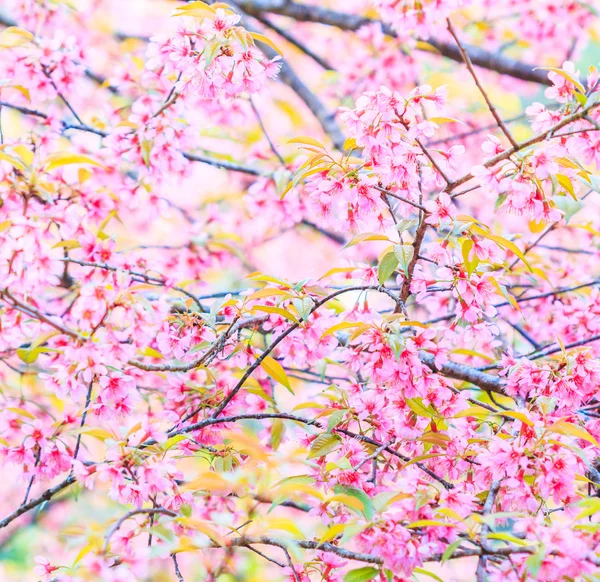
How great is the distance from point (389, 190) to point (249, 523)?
835mm

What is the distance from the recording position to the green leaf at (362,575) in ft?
4.31

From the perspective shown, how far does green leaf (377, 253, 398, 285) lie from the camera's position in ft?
5.04

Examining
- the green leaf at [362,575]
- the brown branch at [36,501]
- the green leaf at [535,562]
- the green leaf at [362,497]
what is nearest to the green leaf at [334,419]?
the green leaf at [362,497]

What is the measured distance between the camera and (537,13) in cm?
398

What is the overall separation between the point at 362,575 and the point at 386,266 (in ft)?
2.19

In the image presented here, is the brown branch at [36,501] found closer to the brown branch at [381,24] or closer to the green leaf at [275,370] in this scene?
the green leaf at [275,370]

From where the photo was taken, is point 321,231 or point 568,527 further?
point 321,231

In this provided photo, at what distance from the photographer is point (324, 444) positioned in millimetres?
1557

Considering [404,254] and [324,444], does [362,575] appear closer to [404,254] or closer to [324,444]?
[324,444]

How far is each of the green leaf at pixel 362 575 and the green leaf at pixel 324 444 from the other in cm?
28

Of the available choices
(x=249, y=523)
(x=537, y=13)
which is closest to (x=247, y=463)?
(x=249, y=523)

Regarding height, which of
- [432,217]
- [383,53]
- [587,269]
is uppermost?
[383,53]

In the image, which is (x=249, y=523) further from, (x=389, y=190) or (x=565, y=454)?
(x=389, y=190)

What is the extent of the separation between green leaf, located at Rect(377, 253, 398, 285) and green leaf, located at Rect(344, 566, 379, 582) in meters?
0.61
